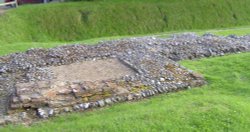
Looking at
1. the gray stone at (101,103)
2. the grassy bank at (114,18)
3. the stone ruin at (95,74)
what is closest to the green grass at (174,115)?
the gray stone at (101,103)

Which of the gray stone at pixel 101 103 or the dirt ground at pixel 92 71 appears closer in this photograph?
the gray stone at pixel 101 103

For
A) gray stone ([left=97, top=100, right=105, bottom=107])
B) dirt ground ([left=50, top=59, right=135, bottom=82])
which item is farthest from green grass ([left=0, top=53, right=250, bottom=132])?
dirt ground ([left=50, top=59, right=135, bottom=82])

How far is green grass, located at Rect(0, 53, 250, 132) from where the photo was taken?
348 inches

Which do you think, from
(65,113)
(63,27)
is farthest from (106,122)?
(63,27)

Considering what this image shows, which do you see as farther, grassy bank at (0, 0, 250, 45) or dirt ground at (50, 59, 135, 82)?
grassy bank at (0, 0, 250, 45)

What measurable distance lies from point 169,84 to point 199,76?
1246mm

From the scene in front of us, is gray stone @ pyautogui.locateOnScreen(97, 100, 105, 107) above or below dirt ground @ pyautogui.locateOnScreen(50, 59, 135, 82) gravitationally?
below

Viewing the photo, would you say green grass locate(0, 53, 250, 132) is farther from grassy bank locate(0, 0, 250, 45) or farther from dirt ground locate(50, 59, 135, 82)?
grassy bank locate(0, 0, 250, 45)

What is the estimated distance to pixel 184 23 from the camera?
3625 cm

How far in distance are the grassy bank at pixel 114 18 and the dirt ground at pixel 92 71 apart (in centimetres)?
1931

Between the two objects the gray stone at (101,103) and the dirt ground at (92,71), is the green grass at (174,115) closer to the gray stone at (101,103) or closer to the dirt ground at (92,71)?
the gray stone at (101,103)

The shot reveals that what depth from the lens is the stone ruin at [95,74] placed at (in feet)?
32.4

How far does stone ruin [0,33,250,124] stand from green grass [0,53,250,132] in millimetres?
389

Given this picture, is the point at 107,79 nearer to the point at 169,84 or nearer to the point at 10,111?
the point at 169,84
